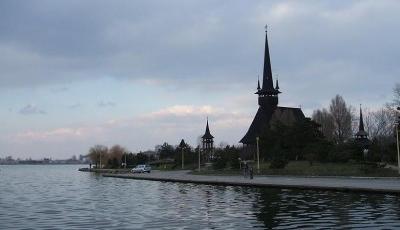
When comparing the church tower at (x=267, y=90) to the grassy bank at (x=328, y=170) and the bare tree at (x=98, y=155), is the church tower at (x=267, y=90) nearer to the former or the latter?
the grassy bank at (x=328, y=170)

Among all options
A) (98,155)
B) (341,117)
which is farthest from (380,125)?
(98,155)

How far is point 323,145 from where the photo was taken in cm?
6700

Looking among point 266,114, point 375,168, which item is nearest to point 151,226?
point 375,168

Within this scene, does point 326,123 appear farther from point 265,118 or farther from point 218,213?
point 218,213

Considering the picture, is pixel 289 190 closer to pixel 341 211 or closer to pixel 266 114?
pixel 341 211

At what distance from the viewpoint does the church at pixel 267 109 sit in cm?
11344

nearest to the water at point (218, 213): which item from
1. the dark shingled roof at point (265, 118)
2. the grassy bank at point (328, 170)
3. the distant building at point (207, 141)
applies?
the grassy bank at point (328, 170)

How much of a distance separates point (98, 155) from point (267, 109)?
224 ft

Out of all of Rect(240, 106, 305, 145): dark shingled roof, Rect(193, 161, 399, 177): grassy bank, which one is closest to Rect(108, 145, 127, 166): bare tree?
Rect(240, 106, 305, 145): dark shingled roof

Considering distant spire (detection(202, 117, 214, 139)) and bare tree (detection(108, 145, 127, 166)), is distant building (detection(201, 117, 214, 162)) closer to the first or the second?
distant spire (detection(202, 117, 214, 139))

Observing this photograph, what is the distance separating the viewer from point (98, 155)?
167 meters

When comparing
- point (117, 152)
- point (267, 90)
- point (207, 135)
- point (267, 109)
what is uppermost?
point (267, 90)

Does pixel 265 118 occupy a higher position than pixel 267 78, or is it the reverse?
pixel 267 78

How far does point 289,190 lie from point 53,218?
68.1 feet
